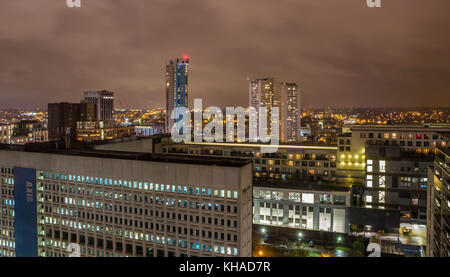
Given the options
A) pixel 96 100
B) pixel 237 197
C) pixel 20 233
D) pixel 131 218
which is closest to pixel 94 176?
pixel 131 218

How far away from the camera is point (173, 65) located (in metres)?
175

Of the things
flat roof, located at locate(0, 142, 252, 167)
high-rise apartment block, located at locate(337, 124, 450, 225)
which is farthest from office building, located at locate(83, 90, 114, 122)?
high-rise apartment block, located at locate(337, 124, 450, 225)

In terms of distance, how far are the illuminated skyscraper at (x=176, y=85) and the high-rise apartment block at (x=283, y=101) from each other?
3320cm

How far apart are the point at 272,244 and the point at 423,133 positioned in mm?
29685

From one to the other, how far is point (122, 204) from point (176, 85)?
14299cm

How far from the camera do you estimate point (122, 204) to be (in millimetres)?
36562

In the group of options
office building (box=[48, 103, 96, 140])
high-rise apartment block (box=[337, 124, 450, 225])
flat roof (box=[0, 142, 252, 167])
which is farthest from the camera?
office building (box=[48, 103, 96, 140])

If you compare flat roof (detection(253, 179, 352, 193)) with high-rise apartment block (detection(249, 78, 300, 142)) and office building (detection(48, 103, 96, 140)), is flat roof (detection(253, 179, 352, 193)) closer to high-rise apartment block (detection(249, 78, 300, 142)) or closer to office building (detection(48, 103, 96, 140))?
office building (detection(48, 103, 96, 140))

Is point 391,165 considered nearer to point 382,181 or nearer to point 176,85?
point 382,181

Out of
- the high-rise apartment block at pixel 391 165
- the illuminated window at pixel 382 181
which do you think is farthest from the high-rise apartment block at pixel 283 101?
the illuminated window at pixel 382 181

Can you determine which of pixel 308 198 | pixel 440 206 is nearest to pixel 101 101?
pixel 308 198

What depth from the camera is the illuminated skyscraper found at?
572 ft

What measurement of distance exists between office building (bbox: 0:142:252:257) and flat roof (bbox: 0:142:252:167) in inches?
4.2
